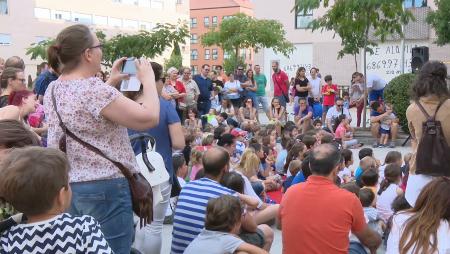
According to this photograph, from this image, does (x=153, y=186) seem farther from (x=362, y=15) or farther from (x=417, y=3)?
(x=417, y=3)

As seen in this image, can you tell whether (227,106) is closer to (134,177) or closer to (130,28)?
(134,177)

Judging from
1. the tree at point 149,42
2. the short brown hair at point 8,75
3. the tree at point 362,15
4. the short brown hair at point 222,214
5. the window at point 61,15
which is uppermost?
the window at point 61,15

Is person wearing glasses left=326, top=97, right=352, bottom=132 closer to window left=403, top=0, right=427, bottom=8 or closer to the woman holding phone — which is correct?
the woman holding phone

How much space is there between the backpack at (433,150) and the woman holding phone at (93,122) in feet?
7.78

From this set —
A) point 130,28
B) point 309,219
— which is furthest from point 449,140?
point 130,28

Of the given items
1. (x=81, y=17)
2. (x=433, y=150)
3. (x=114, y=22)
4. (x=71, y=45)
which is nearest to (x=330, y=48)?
(x=81, y=17)

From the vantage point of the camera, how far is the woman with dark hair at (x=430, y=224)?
3129mm

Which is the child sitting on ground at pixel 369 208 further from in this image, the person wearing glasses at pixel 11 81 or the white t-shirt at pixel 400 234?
the person wearing glasses at pixel 11 81

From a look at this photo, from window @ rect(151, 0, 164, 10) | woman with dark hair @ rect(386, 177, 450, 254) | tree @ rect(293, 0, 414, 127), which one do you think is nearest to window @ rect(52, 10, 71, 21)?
window @ rect(151, 0, 164, 10)

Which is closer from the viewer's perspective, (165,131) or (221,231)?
(221,231)

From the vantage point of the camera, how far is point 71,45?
3035mm

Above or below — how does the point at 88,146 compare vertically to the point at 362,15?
below

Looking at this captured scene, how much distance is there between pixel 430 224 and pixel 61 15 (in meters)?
57.7

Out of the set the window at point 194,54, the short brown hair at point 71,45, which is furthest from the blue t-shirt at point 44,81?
the window at point 194,54
